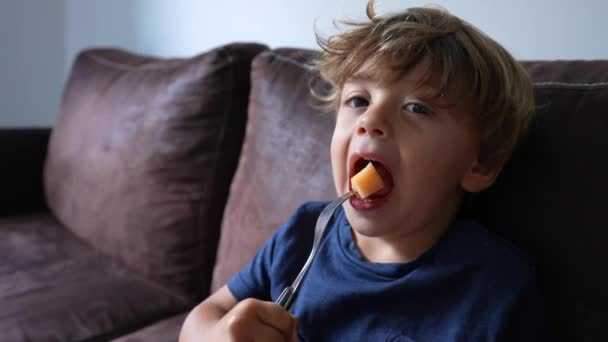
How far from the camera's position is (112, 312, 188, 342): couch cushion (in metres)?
1.10

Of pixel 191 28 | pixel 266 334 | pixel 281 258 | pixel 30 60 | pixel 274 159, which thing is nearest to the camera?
pixel 266 334

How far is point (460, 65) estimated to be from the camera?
0.73m

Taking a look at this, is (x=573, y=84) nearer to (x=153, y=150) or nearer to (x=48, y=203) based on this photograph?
(x=153, y=150)

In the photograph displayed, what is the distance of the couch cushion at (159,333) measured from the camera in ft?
3.61

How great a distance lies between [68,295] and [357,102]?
2.61 feet

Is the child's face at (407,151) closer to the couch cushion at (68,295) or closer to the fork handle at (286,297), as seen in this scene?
the fork handle at (286,297)

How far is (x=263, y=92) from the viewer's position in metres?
1.19

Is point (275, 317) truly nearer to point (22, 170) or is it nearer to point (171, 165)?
point (171, 165)

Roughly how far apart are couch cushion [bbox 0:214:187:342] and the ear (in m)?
0.74

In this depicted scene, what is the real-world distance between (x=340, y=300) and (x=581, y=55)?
1.90 ft

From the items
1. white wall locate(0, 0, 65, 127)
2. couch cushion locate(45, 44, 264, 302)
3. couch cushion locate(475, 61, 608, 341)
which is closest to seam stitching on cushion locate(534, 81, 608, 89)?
couch cushion locate(475, 61, 608, 341)

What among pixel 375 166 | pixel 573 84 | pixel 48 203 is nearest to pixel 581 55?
pixel 573 84

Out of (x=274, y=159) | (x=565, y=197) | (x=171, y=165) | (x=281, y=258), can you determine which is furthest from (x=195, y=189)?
(x=565, y=197)

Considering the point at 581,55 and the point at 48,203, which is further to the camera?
the point at 48,203
